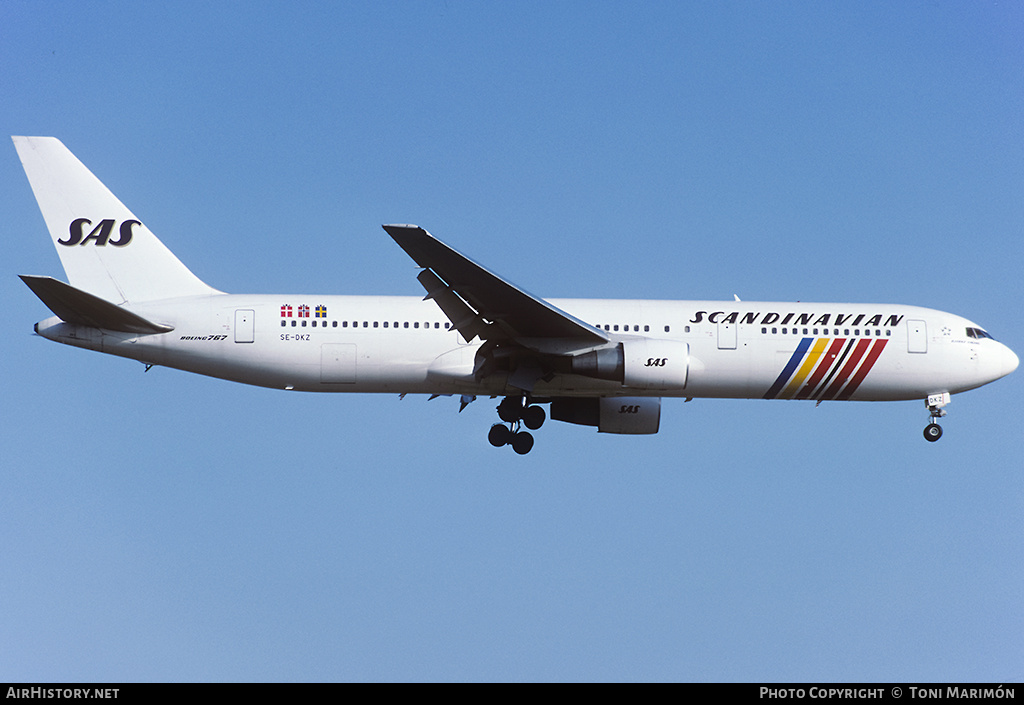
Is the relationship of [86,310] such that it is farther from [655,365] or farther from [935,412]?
[935,412]

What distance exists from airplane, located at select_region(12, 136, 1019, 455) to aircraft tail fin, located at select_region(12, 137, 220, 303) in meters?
0.03

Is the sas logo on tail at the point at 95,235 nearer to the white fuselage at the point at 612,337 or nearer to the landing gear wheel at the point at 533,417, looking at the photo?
the white fuselage at the point at 612,337

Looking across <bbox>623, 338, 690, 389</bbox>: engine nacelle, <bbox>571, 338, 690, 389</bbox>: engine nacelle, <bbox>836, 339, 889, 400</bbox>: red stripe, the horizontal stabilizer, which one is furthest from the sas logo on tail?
<bbox>836, 339, 889, 400</bbox>: red stripe

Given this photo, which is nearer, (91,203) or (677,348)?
(677,348)

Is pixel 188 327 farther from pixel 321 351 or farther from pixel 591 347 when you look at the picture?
pixel 591 347

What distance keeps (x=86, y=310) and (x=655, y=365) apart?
10885mm

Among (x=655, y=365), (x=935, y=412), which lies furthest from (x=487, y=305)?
(x=935, y=412)

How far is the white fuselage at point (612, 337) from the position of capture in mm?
21141

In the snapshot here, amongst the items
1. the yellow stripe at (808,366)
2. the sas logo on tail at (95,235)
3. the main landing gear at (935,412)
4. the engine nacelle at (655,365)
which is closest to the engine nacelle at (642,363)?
the engine nacelle at (655,365)

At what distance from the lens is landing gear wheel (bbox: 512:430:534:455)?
22375 mm
